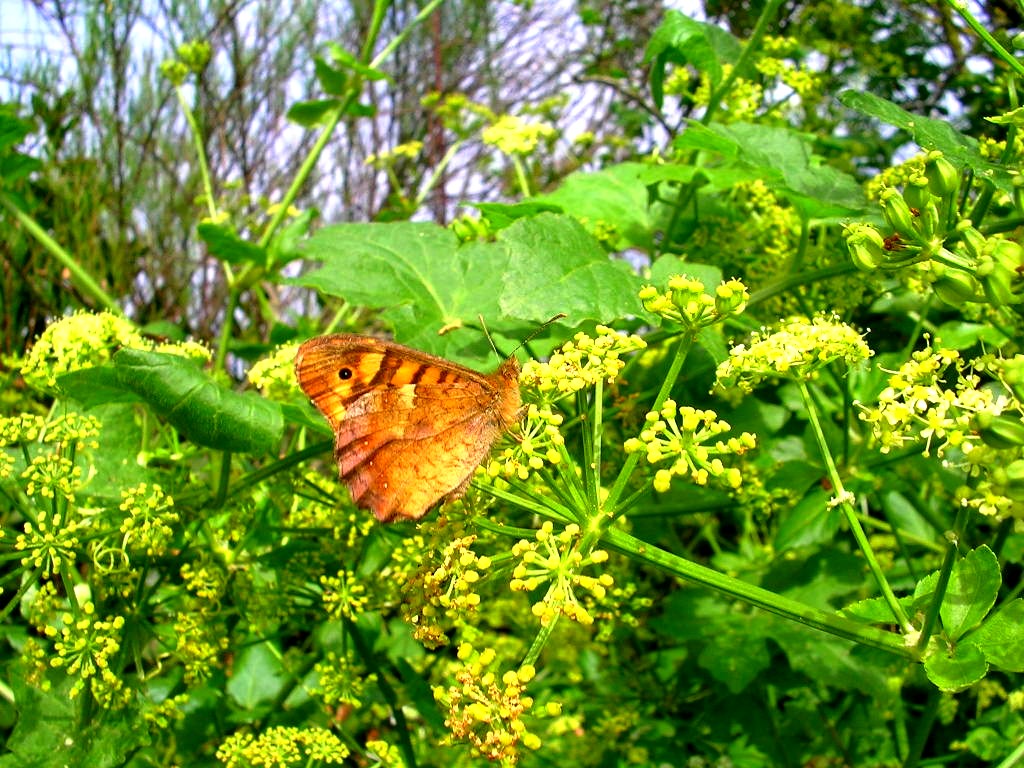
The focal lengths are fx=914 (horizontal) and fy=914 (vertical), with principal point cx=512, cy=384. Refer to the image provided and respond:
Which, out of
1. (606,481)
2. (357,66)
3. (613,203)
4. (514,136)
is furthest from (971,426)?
(357,66)

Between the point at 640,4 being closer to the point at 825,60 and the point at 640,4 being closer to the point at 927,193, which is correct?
the point at 825,60

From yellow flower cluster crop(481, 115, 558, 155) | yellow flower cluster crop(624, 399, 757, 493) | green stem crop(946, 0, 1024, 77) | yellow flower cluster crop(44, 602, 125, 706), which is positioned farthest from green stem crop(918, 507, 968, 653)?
yellow flower cluster crop(481, 115, 558, 155)

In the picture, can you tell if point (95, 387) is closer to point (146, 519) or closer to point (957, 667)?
point (146, 519)

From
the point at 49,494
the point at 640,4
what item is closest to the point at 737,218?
the point at 49,494

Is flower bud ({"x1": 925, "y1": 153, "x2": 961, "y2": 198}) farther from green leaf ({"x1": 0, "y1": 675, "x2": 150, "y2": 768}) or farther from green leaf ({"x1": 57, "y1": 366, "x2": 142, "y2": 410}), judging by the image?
green leaf ({"x1": 0, "y1": 675, "x2": 150, "y2": 768})

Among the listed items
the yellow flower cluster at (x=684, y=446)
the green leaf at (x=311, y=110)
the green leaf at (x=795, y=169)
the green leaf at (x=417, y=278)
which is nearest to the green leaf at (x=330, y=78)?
the green leaf at (x=311, y=110)

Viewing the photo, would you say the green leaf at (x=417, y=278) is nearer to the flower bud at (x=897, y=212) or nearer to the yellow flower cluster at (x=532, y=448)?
the yellow flower cluster at (x=532, y=448)

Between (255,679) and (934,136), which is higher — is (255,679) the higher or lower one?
the lower one
